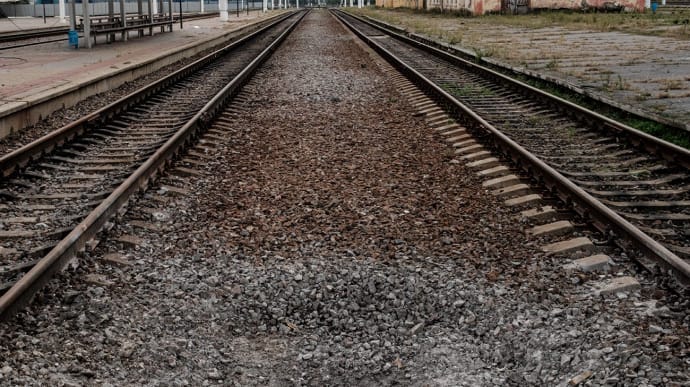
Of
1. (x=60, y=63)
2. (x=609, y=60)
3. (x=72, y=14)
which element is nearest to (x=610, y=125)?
(x=609, y=60)

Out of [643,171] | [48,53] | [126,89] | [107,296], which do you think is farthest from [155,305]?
[48,53]

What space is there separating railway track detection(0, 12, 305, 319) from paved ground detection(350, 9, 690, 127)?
646cm

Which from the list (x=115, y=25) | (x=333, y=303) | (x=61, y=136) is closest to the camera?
(x=333, y=303)

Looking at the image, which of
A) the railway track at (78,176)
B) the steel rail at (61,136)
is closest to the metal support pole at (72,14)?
the steel rail at (61,136)

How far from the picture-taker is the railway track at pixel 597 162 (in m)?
5.40

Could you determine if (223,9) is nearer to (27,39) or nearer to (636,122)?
(27,39)

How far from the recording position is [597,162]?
7793 millimetres

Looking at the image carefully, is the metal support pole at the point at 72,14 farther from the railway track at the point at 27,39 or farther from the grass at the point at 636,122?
the grass at the point at 636,122

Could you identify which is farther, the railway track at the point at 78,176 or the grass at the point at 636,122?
the grass at the point at 636,122

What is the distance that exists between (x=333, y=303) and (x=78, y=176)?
147 inches

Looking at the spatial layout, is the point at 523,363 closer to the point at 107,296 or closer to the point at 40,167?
the point at 107,296

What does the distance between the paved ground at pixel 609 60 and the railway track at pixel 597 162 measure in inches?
50.0

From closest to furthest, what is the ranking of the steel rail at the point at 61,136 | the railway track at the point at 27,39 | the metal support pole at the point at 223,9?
1. the steel rail at the point at 61,136
2. the railway track at the point at 27,39
3. the metal support pole at the point at 223,9

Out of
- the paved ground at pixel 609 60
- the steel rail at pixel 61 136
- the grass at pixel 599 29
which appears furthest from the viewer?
the paved ground at pixel 609 60
